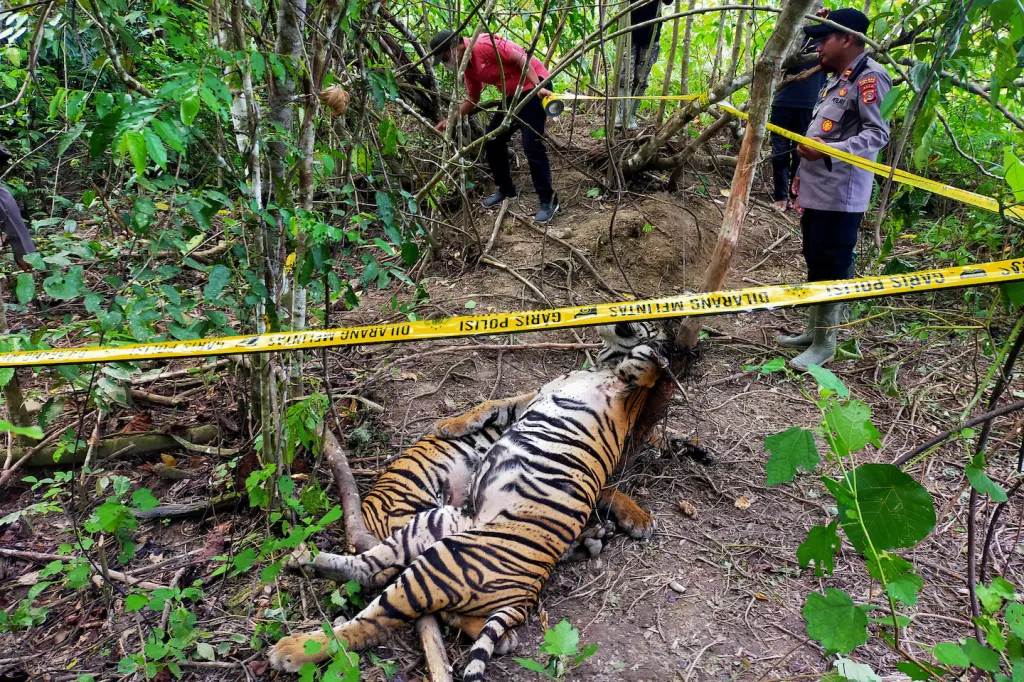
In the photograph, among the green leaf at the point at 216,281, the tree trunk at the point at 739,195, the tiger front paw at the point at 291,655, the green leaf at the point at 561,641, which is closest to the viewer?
the green leaf at the point at 561,641

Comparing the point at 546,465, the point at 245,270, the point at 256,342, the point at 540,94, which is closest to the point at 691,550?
the point at 546,465

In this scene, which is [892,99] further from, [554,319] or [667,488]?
[667,488]

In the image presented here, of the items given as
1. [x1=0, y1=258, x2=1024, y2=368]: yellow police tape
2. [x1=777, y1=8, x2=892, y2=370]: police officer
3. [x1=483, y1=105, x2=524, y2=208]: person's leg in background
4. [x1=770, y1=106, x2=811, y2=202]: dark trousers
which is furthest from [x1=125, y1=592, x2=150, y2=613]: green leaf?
[x1=770, y1=106, x2=811, y2=202]: dark trousers

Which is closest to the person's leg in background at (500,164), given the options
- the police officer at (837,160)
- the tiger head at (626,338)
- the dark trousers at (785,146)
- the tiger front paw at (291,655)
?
the dark trousers at (785,146)

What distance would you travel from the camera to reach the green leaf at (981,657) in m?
1.48

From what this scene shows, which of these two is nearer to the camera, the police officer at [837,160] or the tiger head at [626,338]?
the tiger head at [626,338]

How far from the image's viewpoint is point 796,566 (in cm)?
282

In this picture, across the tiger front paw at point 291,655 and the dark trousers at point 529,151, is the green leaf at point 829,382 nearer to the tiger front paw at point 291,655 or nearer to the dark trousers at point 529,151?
→ the tiger front paw at point 291,655

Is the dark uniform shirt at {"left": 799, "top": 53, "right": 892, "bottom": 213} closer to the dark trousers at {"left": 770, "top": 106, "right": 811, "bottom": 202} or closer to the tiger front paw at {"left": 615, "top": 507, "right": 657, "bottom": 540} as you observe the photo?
the dark trousers at {"left": 770, "top": 106, "right": 811, "bottom": 202}

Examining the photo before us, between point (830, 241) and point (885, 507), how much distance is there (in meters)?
2.77

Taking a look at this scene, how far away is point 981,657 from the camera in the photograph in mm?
1502

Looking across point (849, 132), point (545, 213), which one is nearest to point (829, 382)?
point (849, 132)

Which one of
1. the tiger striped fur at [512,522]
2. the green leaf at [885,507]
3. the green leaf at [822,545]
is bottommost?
the tiger striped fur at [512,522]

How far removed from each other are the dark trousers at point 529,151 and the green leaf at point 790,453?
4119 millimetres
